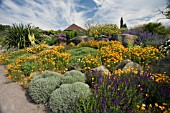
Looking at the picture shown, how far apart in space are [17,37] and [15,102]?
904cm

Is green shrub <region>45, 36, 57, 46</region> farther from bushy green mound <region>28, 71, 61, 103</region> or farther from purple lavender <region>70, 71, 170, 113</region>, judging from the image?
purple lavender <region>70, 71, 170, 113</region>

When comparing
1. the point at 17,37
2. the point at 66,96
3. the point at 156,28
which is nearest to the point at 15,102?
the point at 66,96

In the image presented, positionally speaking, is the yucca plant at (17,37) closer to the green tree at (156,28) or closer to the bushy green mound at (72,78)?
the bushy green mound at (72,78)

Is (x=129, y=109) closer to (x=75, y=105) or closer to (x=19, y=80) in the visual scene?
(x=75, y=105)

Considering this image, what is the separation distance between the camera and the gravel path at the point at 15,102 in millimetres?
3045

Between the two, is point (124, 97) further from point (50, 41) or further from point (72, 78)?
point (50, 41)

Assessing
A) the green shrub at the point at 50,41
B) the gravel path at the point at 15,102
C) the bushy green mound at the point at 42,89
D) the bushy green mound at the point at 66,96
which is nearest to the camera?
the bushy green mound at the point at 66,96

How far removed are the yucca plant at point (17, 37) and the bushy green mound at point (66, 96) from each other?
9301 millimetres

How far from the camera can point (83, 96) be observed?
9.04ft

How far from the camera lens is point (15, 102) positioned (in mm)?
3348

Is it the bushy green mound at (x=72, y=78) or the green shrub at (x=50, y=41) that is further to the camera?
the green shrub at (x=50, y=41)

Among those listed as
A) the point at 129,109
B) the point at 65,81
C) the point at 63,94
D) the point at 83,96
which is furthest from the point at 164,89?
the point at 65,81

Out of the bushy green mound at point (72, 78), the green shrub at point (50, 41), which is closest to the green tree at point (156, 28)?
the green shrub at point (50, 41)

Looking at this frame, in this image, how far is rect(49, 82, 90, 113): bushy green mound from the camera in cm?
272
